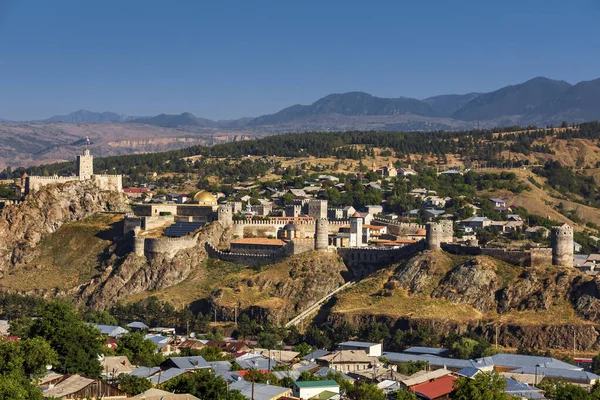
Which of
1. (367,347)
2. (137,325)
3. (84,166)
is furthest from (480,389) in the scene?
(84,166)

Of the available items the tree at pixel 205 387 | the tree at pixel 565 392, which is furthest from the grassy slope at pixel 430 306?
the tree at pixel 205 387

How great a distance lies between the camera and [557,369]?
227ft

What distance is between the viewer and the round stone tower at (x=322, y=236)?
9288cm

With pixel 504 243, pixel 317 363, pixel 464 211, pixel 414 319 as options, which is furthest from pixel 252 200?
pixel 317 363

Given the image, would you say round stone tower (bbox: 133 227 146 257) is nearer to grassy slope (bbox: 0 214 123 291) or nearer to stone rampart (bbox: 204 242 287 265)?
grassy slope (bbox: 0 214 123 291)

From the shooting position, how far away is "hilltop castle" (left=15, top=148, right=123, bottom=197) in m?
113

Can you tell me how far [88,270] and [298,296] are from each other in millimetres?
22253

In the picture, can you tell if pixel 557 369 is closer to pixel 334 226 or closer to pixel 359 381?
pixel 359 381

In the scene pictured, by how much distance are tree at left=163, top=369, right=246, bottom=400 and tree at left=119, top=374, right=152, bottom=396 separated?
128 centimetres

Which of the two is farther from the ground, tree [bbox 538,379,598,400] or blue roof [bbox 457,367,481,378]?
tree [bbox 538,379,598,400]

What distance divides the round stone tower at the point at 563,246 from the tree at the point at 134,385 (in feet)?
121

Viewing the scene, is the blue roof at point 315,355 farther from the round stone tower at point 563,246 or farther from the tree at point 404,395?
the round stone tower at point 563,246

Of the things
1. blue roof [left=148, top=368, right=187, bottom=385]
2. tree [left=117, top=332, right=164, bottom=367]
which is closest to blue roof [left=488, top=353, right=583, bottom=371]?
blue roof [left=148, top=368, right=187, bottom=385]

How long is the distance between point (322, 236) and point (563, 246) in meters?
18.7
